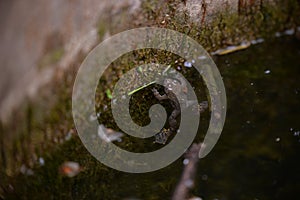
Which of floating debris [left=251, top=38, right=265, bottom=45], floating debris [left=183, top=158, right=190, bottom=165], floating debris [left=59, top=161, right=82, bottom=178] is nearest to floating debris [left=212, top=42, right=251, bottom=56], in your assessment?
floating debris [left=251, top=38, right=265, bottom=45]

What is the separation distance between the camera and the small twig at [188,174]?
2452mm

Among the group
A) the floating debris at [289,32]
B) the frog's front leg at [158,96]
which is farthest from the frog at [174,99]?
the floating debris at [289,32]

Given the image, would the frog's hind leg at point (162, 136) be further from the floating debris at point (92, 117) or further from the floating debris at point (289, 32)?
the floating debris at point (289, 32)

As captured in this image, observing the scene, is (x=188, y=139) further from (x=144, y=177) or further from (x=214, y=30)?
(x=214, y=30)

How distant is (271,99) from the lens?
276 centimetres

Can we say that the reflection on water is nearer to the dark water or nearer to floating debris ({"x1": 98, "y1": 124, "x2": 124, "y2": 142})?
the dark water

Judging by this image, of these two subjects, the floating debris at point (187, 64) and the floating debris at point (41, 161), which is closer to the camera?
the floating debris at point (41, 161)

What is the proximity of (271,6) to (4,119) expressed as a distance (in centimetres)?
142

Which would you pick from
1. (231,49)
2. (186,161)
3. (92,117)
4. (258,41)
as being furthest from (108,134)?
(258,41)

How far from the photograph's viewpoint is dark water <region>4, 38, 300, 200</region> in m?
2.47

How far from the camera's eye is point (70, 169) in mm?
2566

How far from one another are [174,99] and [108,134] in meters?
0.33

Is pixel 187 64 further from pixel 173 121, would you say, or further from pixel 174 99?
pixel 173 121

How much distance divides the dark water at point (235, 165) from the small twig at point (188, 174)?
3 cm
